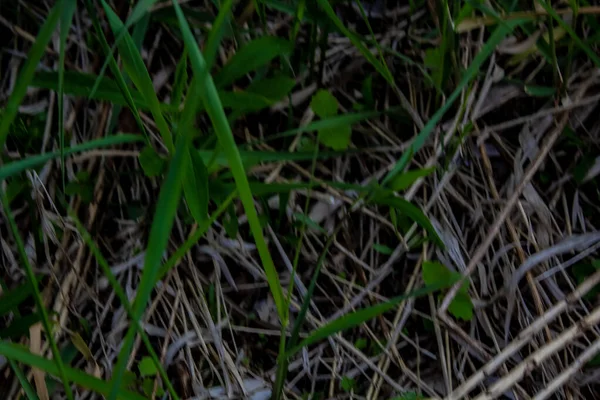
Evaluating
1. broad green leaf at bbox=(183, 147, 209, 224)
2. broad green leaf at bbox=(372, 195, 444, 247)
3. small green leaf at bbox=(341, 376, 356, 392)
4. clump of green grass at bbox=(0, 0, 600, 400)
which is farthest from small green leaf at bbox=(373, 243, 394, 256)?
broad green leaf at bbox=(183, 147, 209, 224)

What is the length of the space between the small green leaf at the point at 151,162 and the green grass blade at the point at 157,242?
12.2 inches

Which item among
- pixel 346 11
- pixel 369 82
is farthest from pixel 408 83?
pixel 346 11

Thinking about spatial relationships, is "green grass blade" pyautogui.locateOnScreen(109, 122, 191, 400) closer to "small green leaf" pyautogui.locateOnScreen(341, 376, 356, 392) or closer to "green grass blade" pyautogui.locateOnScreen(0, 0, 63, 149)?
"green grass blade" pyautogui.locateOnScreen(0, 0, 63, 149)

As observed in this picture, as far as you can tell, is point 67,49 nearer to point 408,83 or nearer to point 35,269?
point 35,269

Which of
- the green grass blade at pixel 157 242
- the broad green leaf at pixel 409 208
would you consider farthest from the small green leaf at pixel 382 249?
the green grass blade at pixel 157 242

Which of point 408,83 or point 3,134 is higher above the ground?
point 3,134

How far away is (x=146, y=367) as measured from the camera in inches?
41.4

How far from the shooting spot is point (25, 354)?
845 millimetres

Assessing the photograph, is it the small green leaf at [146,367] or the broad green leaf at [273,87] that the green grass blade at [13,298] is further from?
the broad green leaf at [273,87]

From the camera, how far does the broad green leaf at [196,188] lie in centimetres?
92

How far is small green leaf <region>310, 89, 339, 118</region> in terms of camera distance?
1149mm

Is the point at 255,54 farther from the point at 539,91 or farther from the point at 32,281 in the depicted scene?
the point at 539,91

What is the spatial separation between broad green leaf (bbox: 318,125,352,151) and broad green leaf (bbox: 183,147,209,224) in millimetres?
285

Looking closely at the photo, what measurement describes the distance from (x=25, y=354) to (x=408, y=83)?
2.83ft
